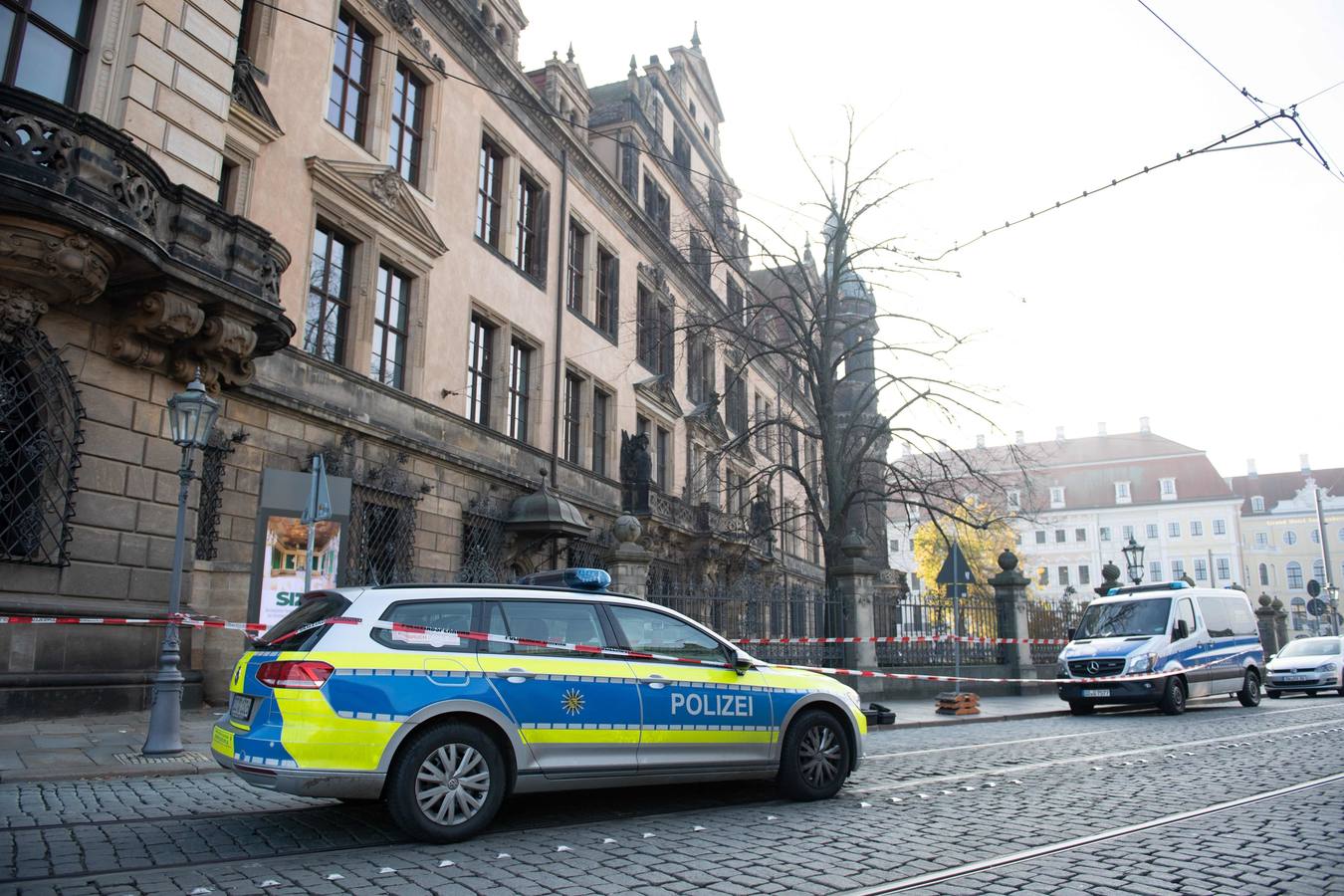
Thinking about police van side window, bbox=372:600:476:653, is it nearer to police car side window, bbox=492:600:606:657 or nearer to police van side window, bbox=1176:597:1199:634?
police car side window, bbox=492:600:606:657

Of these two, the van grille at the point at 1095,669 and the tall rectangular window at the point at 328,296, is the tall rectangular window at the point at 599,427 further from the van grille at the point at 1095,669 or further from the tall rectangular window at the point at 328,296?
the van grille at the point at 1095,669

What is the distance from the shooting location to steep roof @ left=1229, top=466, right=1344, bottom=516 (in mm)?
95312

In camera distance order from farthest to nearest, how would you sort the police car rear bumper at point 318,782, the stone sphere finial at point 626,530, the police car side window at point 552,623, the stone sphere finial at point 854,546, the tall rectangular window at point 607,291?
the tall rectangular window at point 607,291
the stone sphere finial at point 854,546
the stone sphere finial at point 626,530
the police car side window at point 552,623
the police car rear bumper at point 318,782

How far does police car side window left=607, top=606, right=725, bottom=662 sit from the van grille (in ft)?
40.3

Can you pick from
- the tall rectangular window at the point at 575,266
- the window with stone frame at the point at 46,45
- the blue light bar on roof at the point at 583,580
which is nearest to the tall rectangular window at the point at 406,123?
the tall rectangular window at the point at 575,266

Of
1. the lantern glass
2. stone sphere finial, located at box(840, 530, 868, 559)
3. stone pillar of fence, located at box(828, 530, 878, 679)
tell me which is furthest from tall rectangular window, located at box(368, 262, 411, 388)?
stone pillar of fence, located at box(828, 530, 878, 679)

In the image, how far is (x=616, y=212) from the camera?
2923 centimetres

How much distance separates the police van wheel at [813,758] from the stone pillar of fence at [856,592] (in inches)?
482

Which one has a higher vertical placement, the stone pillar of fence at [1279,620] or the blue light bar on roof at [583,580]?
the stone pillar of fence at [1279,620]

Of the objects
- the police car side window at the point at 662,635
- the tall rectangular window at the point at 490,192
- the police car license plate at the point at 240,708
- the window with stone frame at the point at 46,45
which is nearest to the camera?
the police car license plate at the point at 240,708

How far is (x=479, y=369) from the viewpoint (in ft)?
71.5

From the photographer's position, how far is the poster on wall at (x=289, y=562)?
14.4m

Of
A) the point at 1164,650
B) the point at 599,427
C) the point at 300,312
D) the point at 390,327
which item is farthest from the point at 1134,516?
the point at 300,312

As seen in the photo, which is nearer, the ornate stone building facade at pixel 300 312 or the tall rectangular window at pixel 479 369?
the ornate stone building facade at pixel 300 312
